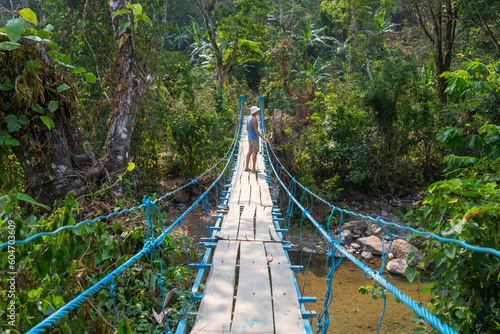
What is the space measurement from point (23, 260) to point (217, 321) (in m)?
0.76

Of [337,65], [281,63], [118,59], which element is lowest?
[118,59]

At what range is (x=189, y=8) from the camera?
56.2 feet

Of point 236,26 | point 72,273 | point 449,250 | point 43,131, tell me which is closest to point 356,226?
point 449,250

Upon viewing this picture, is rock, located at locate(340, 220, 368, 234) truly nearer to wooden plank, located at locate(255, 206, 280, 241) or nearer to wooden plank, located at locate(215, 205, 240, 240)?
wooden plank, located at locate(255, 206, 280, 241)

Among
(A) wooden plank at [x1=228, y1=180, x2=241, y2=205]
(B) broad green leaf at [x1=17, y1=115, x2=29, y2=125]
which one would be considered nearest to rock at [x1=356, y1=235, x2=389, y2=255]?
(A) wooden plank at [x1=228, y1=180, x2=241, y2=205]

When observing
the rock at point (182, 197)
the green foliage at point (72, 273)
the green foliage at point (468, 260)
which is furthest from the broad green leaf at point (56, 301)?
the rock at point (182, 197)

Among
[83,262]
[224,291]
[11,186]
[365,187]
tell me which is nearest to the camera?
[83,262]

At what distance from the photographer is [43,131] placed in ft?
6.46

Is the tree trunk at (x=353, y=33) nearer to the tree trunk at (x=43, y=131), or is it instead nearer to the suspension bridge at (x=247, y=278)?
the suspension bridge at (x=247, y=278)

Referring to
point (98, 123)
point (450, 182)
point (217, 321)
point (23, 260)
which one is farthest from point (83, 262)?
point (98, 123)

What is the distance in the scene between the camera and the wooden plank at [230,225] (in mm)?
2398

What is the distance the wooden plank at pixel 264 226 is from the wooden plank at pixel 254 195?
151mm

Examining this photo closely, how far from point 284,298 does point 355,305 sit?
2.38 m

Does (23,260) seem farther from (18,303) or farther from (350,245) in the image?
(350,245)
